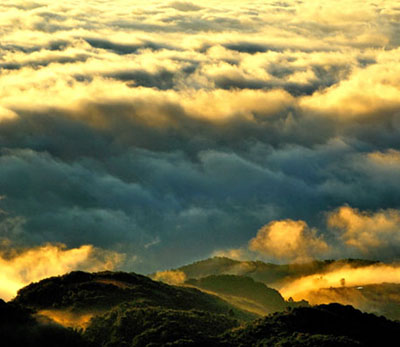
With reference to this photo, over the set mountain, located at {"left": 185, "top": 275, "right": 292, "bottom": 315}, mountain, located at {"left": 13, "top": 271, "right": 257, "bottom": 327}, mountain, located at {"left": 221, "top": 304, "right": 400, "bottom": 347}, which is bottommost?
mountain, located at {"left": 221, "top": 304, "right": 400, "bottom": 347}

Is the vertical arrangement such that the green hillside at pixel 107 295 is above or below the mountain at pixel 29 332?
above

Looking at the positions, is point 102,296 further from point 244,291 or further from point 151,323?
point 244,291

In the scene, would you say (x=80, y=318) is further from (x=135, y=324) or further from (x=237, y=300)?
(x=237, y=300)

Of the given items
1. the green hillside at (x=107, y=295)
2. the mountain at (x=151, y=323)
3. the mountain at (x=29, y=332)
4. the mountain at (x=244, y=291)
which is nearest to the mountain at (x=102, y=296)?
the green hillside at (x=107, y=295)

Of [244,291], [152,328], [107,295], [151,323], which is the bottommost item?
[152,328]

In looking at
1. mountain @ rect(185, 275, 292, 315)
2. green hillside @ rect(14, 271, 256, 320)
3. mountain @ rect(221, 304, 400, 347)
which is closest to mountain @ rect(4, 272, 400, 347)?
mountain @ rect(221, 304, 400, 347)

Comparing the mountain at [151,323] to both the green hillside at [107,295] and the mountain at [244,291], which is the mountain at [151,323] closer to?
the green hillside at [107,295]

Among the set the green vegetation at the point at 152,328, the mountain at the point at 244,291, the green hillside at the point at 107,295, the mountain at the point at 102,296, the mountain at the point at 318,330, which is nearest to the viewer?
the mountain at the point at 318,330

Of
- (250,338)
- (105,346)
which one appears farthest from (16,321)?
(250,338)

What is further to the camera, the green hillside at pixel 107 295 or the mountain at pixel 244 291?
the mountain at pixel 244 291

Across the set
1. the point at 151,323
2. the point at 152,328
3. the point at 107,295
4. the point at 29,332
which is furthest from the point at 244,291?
the point at 29,332

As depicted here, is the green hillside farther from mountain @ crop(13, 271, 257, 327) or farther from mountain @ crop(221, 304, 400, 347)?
mountain @ crop(221, 304, 400, 347)

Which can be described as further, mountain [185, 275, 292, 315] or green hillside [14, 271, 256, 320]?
mountain [185, 275, 292, 315]

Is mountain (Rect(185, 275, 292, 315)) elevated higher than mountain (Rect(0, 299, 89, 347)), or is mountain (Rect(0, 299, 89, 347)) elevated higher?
mountain (Rect(185, 275, 292, 315))
